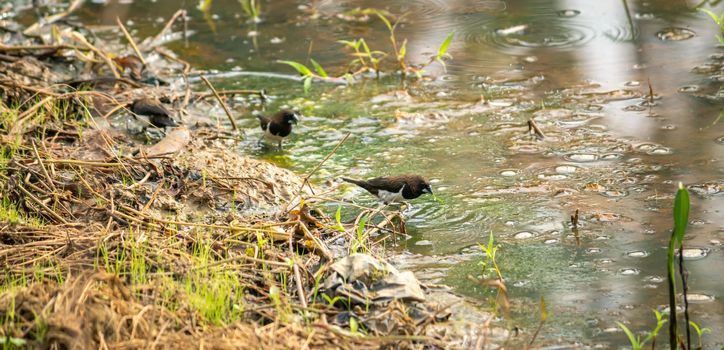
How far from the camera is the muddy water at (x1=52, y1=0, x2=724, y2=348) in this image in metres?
5.27

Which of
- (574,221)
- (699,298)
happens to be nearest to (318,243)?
(574,221)

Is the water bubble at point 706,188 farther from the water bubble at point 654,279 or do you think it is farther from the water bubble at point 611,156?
the water bubble at point 654,279

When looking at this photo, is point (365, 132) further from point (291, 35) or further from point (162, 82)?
point (291, 35)

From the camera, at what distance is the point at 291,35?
1070cm

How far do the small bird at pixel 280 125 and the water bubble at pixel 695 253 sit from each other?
130 inches

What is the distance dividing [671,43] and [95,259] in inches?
252

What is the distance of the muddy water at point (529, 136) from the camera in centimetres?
527

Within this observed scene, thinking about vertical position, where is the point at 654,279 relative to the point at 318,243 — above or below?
below

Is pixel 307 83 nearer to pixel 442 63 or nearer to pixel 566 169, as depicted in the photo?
pixel 442 63

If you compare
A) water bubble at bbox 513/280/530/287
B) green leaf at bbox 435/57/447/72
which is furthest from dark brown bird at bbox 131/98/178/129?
water bubble at bbox 513/280/530/287

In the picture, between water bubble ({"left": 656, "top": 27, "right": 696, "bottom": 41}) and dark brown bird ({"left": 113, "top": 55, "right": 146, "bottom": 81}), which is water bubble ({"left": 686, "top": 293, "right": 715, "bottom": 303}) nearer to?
water bubble ({"left": 656, "top": 27, "right": 696, "bottom": 41})

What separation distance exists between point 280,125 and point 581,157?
2.33 meters

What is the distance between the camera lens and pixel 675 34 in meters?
9.52

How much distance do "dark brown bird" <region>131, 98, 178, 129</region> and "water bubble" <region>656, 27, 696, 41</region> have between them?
492 centimetres
